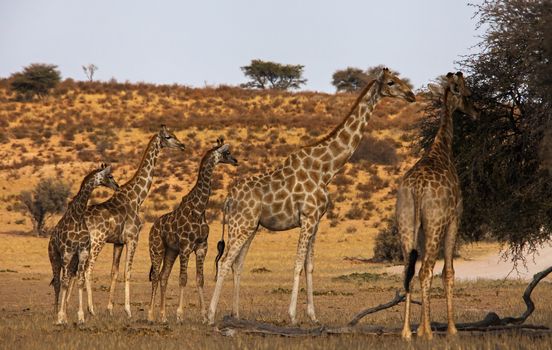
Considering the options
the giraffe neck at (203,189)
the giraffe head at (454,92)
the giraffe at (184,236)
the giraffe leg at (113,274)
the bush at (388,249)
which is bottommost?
the bush at (388,249)

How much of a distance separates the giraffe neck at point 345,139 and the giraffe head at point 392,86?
0.12 meters

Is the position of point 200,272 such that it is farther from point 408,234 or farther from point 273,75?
point 273,75

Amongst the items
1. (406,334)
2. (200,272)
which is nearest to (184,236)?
(200,272)

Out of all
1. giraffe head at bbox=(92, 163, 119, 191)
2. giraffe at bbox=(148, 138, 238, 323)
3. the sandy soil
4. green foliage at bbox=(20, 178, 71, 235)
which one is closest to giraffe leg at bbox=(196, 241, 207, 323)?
giraffe at bbox=(148, 138, 238, 323)

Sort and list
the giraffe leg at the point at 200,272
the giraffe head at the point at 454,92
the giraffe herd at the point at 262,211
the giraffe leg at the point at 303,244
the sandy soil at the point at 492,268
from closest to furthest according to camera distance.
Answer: the giraffe herd at the point at 262,211 → the giraffe head at the point at 454,92 → the giraffe leg at the point at 303,244 → the giraffe leg at the point at 200,272 → the sandy soil at the point at 492,268

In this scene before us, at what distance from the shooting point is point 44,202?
142ft

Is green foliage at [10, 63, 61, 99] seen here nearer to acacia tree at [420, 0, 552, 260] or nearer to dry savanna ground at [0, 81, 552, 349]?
dry savanna ground at [0, 81, 552, 349]

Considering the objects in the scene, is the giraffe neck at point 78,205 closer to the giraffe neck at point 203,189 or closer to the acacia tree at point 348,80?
the giraffe neck at point 203,189

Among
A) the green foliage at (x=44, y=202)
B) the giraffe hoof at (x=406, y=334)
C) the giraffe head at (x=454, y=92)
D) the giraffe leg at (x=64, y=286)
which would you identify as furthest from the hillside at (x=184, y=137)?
the giraffe hoof at (x=406, y=334)

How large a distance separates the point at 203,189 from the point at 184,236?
0.88 m

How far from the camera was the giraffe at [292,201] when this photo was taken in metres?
14.6

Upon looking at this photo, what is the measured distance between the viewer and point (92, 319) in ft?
51.6

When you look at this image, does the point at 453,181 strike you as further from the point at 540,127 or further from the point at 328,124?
the point at 328,124

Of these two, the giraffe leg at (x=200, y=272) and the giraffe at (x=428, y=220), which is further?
the giraffe leg at (x=200, y=272)
